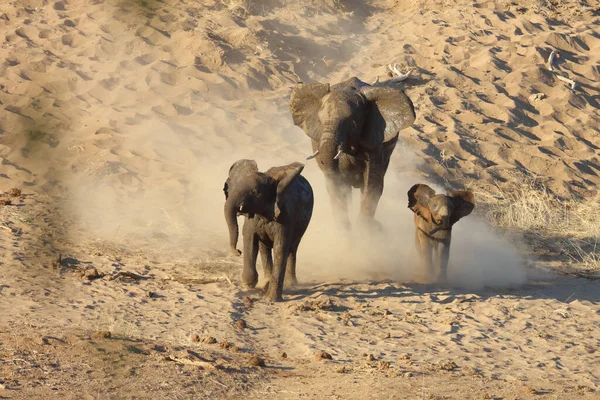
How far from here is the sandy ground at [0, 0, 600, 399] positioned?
23.7 feet

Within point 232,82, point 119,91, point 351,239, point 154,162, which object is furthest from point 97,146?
point 351,239

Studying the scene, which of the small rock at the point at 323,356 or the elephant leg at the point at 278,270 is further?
the elephant leg at the point at 278,270

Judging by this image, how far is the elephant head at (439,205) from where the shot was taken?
10.2 meters

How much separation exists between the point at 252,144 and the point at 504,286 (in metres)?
5.61

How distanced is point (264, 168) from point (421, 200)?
3.97m

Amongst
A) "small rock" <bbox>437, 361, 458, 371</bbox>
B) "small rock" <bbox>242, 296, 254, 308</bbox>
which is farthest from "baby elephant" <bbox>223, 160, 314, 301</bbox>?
"small rock" <bbox>437, 361, 458, 371</bbox>

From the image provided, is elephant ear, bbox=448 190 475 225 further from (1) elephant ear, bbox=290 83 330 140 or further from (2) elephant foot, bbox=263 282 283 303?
(2) elephant foot, bbox=263 282 283 303

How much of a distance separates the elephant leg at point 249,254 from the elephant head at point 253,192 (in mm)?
292

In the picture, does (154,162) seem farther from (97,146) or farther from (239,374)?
(239,374)

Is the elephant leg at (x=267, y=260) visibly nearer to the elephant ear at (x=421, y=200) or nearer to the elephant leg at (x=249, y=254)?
the elephant leg at (x=249, y=254)

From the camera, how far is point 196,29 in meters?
18.1

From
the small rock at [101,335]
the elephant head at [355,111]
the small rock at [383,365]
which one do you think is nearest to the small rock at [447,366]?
the small rock at [383,365]

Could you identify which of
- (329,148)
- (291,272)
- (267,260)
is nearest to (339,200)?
(329,148)

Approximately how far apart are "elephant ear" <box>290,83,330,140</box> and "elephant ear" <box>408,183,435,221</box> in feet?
4.73
